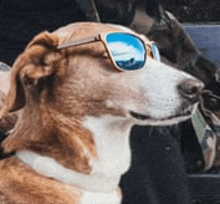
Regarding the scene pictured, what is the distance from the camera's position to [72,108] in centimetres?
129

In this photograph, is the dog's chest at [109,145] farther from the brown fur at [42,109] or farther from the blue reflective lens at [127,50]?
the blue reflective lens at [127,50]

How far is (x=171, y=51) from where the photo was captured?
168 cm

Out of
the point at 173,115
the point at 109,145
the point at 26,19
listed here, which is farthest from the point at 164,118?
the point at 26,19

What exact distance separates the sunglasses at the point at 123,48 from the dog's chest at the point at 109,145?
0.43ft

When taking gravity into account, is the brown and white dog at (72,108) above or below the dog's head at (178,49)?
above

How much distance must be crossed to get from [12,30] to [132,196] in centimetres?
55

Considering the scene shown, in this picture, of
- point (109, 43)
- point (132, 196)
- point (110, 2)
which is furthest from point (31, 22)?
point (132, 196)

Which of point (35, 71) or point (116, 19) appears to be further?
point (116, 19)

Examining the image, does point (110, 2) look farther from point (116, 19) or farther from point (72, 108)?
point (72, 108)

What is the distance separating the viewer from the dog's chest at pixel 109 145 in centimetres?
132

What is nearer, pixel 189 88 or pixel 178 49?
pixel 189 88

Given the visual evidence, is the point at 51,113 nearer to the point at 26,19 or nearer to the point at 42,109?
the point at 42,109

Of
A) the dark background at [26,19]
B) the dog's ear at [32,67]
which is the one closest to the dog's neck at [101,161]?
the dog's ear at [32,67]

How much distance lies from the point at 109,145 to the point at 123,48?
9.2 inches
